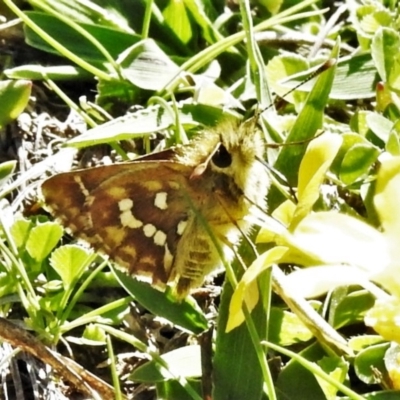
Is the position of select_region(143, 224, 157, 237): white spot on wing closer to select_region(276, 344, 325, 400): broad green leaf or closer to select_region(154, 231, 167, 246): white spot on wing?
select_region(154, 231, 167, 246): white spot on wing

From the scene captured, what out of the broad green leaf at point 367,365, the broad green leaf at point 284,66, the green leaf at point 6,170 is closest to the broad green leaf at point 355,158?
the broad green leaf at point 284,66

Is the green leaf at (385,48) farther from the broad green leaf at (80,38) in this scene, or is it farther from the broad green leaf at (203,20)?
the broad green leaf at (80,38)

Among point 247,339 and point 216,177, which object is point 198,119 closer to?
point 216,177

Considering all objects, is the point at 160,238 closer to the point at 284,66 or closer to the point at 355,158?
the point at 355,158

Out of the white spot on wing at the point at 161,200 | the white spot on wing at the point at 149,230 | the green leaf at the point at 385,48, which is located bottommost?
the white spot on wing at the point at 149,230

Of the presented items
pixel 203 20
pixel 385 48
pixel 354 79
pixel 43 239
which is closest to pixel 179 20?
pixel 203 20

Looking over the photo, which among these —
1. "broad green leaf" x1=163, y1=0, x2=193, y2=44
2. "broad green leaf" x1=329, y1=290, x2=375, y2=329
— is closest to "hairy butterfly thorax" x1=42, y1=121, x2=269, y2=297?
"broad green leaf" x1=329, y1=290, x2=375, y2=329

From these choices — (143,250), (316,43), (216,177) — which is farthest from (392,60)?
(143,250)
